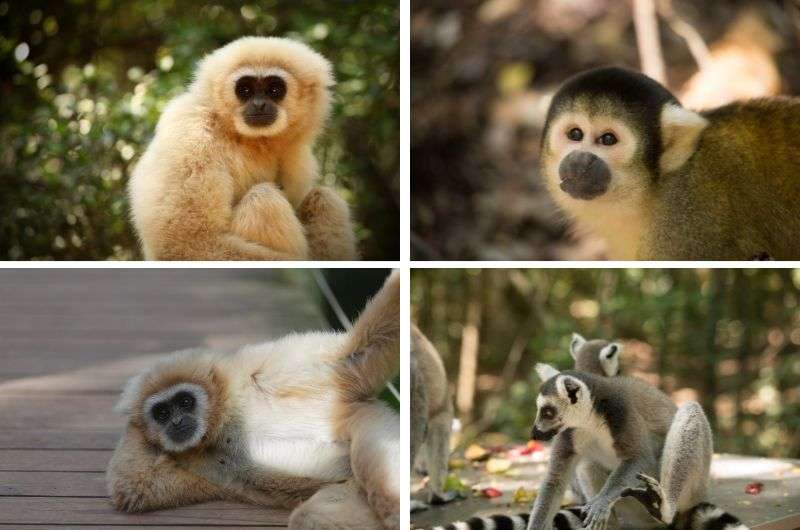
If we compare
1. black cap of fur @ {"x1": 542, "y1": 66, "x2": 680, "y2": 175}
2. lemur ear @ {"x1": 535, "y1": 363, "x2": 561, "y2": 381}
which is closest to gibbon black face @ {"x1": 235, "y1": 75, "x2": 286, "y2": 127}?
black cap of fur @ {"x1": 542, "y1": 66, "x2": 680, "y2": 175}

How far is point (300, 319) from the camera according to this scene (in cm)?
266

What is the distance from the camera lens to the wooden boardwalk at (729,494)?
8.76 feet

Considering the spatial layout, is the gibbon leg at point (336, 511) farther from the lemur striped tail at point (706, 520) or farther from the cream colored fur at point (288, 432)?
the lemur striped tail at point (706, 520)

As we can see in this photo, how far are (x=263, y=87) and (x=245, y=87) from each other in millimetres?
41

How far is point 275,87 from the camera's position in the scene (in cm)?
238

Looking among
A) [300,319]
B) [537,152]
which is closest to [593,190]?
[537,152]

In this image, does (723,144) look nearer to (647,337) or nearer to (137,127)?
(647,337)

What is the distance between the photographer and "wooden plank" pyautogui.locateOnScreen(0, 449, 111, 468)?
8.59ft

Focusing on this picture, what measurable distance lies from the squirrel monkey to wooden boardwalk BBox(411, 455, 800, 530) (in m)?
0.64

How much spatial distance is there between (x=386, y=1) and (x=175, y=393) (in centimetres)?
113

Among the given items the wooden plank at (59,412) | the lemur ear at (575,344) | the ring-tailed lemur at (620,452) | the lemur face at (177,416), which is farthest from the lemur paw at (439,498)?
the wooden plank at (59,412)

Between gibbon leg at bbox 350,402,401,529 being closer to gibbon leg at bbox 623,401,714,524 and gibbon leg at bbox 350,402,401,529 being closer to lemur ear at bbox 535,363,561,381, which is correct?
lemur ear at bbox 535,363,561,381

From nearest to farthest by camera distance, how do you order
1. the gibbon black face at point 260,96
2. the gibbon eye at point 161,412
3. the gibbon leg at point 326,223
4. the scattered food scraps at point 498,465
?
the gibbon black face at point 260,96 < the gibbon leg at point 326,223 < the gibbon eye at point 161,412 < the scattered food scraps at point 498,465

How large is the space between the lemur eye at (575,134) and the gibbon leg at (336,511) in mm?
1015
